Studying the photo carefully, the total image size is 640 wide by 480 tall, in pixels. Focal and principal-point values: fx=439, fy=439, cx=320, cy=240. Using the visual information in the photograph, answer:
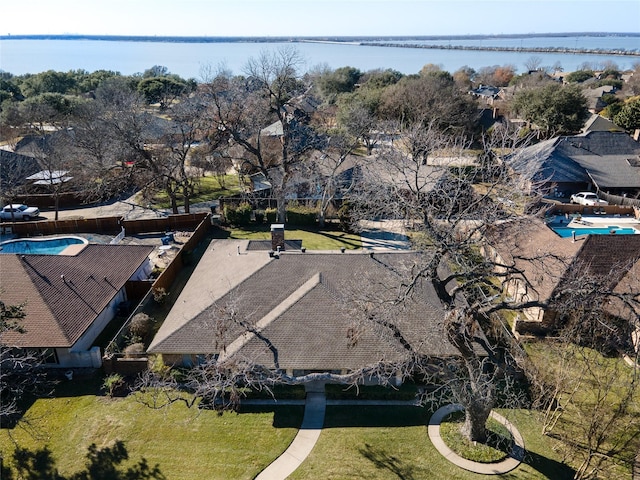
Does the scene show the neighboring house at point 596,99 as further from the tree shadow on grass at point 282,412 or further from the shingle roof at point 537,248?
the tree shadow on grass at point 282,412

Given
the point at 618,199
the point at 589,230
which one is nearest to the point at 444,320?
the point at 589,230

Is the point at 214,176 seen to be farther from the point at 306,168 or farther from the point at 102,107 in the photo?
the point at 102,107

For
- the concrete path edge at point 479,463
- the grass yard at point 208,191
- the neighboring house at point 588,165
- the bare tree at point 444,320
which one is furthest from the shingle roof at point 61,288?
the neighboring house at point 588,165

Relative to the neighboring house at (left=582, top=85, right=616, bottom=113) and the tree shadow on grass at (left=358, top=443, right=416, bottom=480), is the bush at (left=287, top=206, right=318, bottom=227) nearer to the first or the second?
the tree shadow on grass at (left=358, top=443, right=416, bottom=480)

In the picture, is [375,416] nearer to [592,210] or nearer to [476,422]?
[476,422]

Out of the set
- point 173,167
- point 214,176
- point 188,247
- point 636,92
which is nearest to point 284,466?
point 188,247

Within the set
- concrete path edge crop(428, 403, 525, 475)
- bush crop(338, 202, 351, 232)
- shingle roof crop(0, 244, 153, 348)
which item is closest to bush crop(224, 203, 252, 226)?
bush crop(338, 202, 351, 232)

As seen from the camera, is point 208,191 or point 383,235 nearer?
point 383,235
